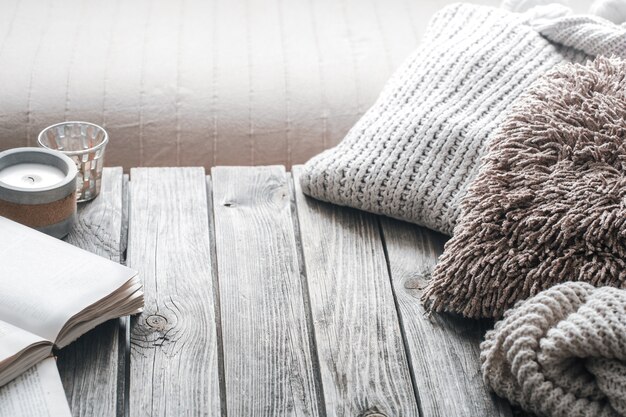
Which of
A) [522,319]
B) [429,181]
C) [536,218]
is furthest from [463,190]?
[522,319]

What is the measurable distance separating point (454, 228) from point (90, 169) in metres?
0.46

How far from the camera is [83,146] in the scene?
1.16 m

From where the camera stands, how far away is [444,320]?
95 cm

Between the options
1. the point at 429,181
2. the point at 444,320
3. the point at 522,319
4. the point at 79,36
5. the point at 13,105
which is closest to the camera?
the point at 522,319

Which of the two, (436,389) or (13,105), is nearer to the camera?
(436,389)

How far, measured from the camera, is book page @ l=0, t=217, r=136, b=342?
0.86 meters

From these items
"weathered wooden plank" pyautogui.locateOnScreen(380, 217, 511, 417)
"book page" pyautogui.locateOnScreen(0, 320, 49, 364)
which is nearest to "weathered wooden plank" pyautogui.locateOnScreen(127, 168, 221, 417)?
"book page" pyautogui.locateOnScreen(0, 320, 49, 364)

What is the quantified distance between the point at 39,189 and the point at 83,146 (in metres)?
0.18

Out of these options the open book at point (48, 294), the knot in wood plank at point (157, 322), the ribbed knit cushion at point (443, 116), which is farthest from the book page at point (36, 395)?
the ribbed knit cushion at point (443, 116)

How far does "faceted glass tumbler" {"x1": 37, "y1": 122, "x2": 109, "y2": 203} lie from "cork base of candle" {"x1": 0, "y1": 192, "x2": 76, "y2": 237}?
0.26 feet

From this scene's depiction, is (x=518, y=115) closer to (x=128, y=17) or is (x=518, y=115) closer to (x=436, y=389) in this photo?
(x=436, y=389)

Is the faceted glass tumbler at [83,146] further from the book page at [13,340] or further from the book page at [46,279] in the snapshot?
the book page at [13,340]

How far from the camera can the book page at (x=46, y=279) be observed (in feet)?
2.83

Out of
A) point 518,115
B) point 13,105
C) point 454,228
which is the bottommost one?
point 13,105
